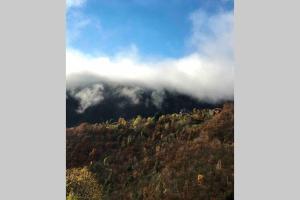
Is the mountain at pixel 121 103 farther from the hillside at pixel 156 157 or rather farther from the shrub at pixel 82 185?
the shrub at pixel 82 185

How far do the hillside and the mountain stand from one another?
0.10m

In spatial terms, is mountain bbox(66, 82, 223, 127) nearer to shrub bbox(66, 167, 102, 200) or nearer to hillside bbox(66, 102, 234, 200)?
hillside bbox(66, 102, 234, 200)

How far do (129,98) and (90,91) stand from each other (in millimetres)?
624

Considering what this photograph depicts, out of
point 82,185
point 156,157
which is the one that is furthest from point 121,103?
point 82,185

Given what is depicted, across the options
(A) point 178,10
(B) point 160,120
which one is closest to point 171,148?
(B) point 160,120

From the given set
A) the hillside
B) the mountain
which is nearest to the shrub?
the hillside

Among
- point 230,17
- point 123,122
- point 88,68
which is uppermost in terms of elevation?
point 230,17

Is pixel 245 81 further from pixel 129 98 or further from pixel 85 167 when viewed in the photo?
pixel 85 167

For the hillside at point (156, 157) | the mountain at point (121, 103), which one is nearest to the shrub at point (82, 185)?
the hillside at point (156, 157)

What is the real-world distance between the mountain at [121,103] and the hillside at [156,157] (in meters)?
0.10

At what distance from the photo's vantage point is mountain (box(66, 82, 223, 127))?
10.6 meters

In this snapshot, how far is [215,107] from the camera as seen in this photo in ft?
34.7

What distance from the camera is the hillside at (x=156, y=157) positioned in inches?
408

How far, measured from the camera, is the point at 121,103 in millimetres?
10648
